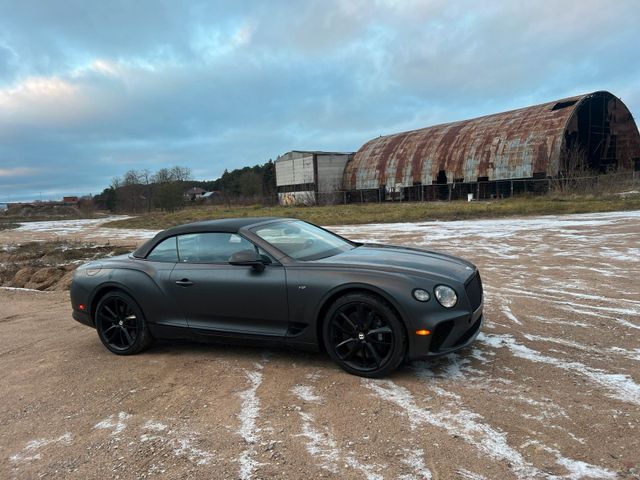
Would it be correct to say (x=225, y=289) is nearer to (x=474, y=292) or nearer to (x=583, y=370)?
(x=474, y=292)

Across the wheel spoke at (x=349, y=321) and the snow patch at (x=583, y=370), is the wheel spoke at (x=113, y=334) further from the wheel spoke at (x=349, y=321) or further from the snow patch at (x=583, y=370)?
the snow patch at (x=583, y=370)

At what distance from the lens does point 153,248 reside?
17.3ft

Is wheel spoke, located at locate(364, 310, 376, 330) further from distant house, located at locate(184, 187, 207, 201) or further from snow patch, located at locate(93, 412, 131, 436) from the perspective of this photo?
distant house, located at locate(184, 187, 207, 201)

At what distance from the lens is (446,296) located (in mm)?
3926

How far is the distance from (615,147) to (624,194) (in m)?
14.5

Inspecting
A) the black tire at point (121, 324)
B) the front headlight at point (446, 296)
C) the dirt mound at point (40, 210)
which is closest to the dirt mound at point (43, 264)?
the black tire at point (121, 324)

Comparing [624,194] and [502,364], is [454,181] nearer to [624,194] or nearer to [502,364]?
[624,194]

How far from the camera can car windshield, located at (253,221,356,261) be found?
467cm

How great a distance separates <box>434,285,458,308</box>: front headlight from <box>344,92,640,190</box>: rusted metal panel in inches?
1227

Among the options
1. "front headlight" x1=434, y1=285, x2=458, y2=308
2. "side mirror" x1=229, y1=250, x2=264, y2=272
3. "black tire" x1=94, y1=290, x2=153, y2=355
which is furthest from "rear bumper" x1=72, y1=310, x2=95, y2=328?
"front headlight" x1=434, y1=285, x2=458, y2=308

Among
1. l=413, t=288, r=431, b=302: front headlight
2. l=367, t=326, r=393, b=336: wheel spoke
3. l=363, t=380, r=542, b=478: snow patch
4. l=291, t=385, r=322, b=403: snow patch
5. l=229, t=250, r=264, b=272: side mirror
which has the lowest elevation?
l=363, t=380, r=542, b=478: snow patch

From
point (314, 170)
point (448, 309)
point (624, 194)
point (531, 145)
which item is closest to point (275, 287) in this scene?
point (448, 309)

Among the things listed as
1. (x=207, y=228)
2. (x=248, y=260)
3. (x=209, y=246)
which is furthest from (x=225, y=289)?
(x=207, y=228)

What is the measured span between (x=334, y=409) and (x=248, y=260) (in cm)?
158
